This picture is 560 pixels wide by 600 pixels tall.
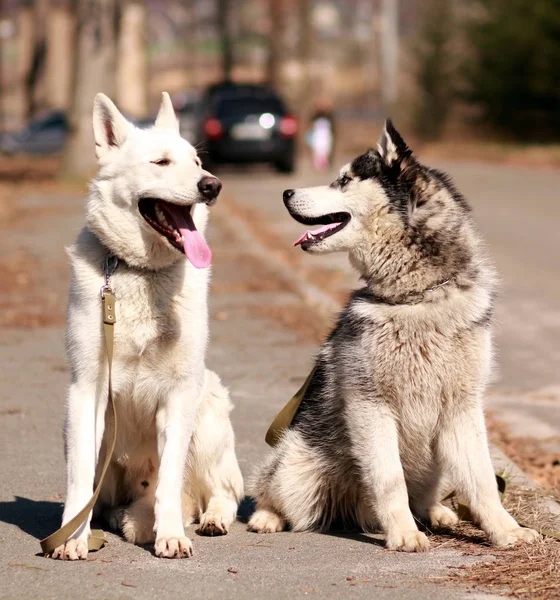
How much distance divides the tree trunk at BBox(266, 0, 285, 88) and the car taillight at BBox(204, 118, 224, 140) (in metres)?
21.0

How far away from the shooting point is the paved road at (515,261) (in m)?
8.35

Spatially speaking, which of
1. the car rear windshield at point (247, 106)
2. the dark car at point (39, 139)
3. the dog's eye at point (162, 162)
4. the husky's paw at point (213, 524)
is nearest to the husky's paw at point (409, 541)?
the husky's paw at point (213, 524)

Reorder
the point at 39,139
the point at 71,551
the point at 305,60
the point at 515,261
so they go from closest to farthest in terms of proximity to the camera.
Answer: the point at 71,551, the point at 515,261, the point at 39,139, the point at 305,60

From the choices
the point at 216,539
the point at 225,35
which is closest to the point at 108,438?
the point at 216,539

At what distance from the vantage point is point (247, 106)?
30.4 metres

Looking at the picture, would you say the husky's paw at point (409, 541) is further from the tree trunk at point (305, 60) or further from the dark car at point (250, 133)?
the tree trunk at point (305, 60)

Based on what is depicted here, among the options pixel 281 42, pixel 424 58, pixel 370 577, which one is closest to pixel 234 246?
pixel 370 577

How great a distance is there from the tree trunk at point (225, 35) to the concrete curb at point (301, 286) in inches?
1647

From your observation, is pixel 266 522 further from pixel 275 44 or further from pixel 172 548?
pixel 275 44

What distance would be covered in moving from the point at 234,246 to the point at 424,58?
104 feet

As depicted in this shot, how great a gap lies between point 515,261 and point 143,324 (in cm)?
1043

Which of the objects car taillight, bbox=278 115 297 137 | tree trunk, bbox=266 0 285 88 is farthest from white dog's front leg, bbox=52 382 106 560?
tree trunk, bbox=266 0 285 88

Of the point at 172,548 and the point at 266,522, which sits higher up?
the point at 172,548

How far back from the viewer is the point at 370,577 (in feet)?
14.8
